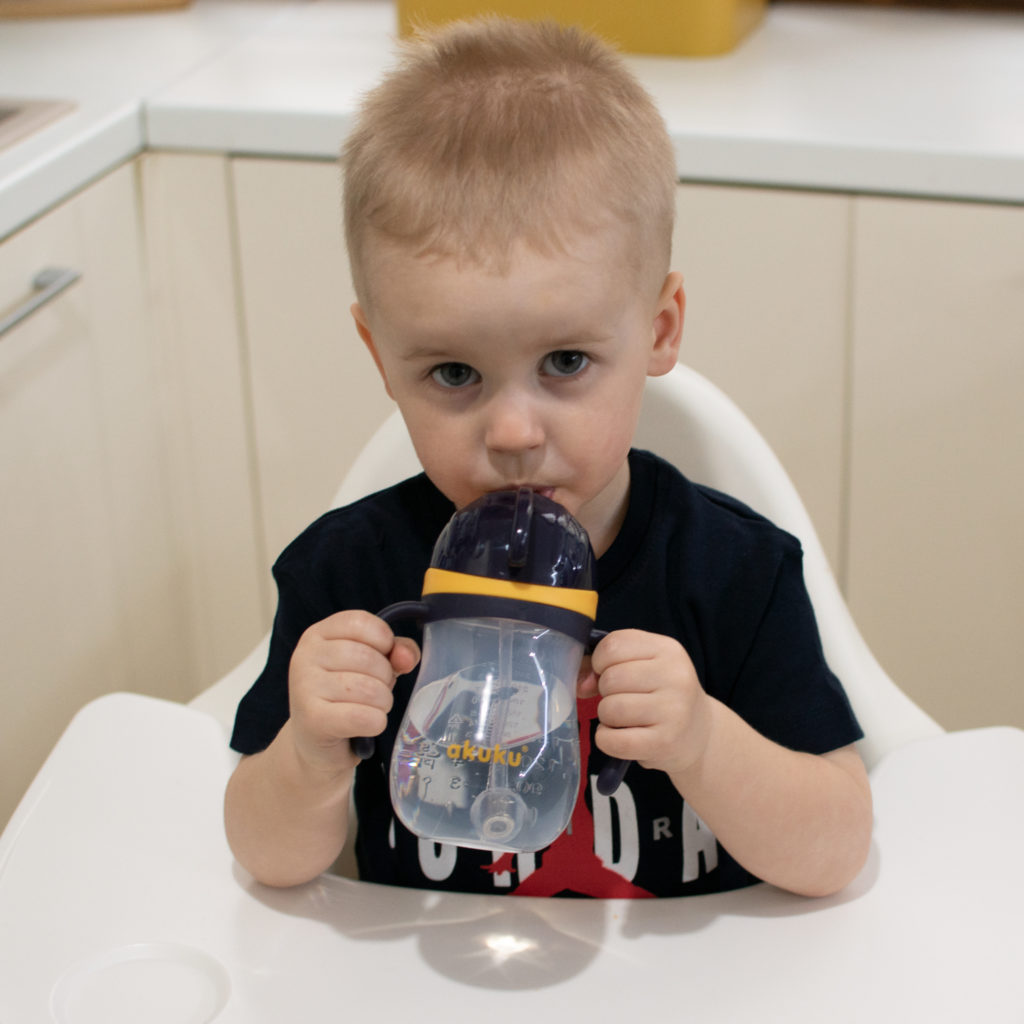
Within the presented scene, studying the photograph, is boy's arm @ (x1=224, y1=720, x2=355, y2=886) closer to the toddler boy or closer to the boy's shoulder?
the toddler boy

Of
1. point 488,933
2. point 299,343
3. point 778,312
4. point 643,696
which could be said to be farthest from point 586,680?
point 299,343

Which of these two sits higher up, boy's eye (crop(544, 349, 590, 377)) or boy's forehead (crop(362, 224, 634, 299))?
boy's forehead (crop(362, 224, 634, 299))

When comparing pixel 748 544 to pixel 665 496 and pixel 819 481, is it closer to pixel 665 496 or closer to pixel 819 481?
pixel 665 496

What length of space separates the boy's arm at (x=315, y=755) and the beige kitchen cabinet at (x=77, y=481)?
60 centimetres

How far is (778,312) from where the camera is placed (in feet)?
4.60

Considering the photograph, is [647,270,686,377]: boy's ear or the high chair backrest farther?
the high chair backrest

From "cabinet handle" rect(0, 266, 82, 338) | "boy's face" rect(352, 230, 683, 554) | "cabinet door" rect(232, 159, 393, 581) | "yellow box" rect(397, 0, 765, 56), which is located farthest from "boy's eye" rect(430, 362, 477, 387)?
"yellow box" rect(397, 0, 765, 56)

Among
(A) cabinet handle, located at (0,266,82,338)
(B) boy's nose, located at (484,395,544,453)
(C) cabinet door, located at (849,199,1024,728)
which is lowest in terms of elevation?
(C) cabinet door, located at (849,199,1024,728)

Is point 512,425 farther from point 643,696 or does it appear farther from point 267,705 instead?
point 267,705

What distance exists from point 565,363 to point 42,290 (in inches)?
30.0

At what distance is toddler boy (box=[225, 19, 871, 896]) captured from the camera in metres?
0.69

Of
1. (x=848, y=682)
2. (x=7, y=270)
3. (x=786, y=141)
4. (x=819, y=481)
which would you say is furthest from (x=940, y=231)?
(x=7, y=270)

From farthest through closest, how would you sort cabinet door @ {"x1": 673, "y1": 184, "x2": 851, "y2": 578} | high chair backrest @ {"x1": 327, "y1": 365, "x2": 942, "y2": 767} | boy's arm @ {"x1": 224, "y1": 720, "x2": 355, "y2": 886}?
cabinet door @ {"x1": 673, "y1": 184, "x2": 851, "y2": 578}
high chair backrest @ {"x1": 327, "y1": 365, "x2": 942, "y2": 767}
boy's arm @ {"x1": 224, "y1": 720, "x2": 355, "y2": 886}

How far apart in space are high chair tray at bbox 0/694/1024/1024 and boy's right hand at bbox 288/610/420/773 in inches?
4.5
